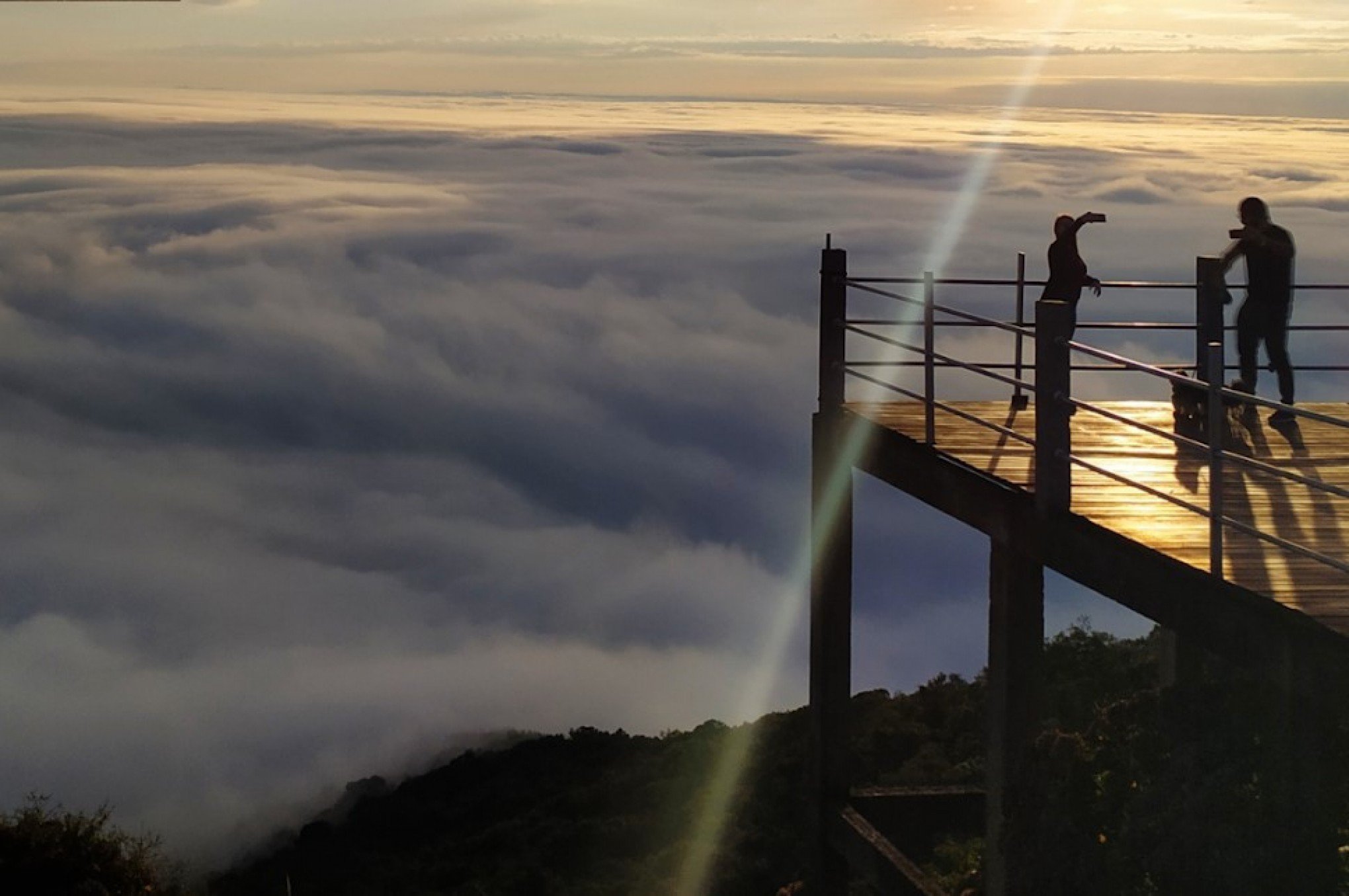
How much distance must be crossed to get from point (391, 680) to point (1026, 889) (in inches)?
6004

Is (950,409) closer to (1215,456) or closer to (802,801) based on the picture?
(1215,456)

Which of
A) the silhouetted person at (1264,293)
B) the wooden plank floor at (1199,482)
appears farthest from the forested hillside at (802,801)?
the silhouetted person at (1264,293)

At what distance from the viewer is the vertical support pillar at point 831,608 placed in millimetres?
15906

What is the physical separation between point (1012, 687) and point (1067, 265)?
4055mm

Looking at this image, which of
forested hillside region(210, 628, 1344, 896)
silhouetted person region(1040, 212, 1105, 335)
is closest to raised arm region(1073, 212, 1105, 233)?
silhouetted person region(1040, 212, 1105, 335)

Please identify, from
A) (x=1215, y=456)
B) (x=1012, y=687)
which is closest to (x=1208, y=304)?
(x=1012, y=687)

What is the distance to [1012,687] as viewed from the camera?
1227 centimetres

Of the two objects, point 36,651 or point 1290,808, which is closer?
point 1290,808

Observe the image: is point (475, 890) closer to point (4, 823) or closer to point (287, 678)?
point (4, 823)

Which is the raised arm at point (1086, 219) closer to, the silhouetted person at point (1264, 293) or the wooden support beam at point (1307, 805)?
the silhouetted person at point (1264, 293)

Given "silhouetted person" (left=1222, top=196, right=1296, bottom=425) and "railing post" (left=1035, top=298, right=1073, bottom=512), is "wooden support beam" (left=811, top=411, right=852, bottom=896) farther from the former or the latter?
"railing post" (left=1035, top=298, right=1073, bottom=512)

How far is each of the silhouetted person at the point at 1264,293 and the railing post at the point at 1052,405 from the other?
419 cm

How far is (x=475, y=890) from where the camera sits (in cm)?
3894

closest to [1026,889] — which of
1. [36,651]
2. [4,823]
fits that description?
[4,823]
